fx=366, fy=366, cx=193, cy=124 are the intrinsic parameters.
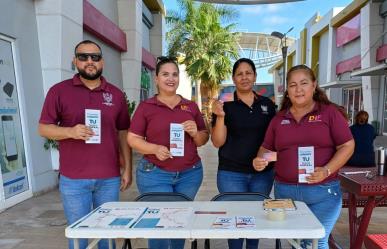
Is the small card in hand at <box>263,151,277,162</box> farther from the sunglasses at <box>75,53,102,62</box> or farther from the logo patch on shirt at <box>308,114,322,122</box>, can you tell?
the sunglasses at <box>75,53,102,62</box>

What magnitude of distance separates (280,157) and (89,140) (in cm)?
128

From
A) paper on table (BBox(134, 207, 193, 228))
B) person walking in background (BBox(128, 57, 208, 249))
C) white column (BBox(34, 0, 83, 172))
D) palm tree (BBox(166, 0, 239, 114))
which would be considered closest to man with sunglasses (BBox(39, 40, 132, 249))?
person walking in background (BBox(128, 57, 208, 249))

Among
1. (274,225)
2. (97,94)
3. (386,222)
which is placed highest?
(97,94)

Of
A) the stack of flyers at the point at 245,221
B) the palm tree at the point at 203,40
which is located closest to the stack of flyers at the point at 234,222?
the stack of flyers at the point at 245,221

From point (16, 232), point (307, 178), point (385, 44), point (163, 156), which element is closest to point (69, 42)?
point (16, 232)

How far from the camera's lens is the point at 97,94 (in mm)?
2572

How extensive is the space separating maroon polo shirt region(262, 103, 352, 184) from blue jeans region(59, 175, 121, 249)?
1201mm

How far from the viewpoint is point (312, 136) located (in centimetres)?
234

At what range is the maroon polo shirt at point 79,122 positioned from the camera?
2.49 metres

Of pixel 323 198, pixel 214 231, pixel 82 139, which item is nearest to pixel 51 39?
pixel 82 139

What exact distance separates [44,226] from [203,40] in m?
16.6

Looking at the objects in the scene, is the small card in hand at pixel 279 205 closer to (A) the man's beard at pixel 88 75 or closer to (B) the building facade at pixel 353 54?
(A) the man's beard at pixel 88 75

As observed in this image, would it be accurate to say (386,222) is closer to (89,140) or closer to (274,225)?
(274,225)

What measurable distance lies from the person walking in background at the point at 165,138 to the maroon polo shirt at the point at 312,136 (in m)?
0.61
